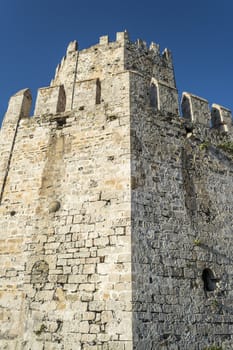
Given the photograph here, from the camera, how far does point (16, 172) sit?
6512mm

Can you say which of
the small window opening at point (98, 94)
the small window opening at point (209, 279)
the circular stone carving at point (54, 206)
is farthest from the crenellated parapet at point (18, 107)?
the small window opening at point (209, 279)

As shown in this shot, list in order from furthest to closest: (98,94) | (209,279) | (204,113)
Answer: (204,113) < (98,94) < (209,279)

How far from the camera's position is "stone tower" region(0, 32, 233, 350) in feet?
15.3

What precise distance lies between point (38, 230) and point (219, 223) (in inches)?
144

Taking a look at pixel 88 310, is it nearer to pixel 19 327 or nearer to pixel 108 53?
pixel 19 327

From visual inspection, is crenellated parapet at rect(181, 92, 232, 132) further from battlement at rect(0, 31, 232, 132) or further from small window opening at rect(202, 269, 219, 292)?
small window opening at rect(202, 269, 219, 292)

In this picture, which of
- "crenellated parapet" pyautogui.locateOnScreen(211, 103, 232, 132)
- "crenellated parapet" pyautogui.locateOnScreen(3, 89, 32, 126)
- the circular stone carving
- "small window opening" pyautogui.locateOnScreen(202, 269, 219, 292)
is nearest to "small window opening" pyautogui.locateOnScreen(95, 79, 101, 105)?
"crenellated parapet" pyautogui.locateOnScreen(3, 89, 32, 126)

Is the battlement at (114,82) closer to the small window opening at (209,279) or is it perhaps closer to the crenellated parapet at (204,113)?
the crenellated parapet at (204,113)

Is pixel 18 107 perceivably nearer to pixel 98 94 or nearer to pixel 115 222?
pixel 98 94

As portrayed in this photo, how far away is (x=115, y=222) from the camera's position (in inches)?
201

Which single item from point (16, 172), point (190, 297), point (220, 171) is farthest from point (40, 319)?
point (220, 171)

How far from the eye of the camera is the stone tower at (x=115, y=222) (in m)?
4.66

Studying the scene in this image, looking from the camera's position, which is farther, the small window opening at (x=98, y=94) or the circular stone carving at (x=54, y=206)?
the small window opening at (x=98, y=94)

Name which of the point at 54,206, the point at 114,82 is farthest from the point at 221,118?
the point at 54,206
